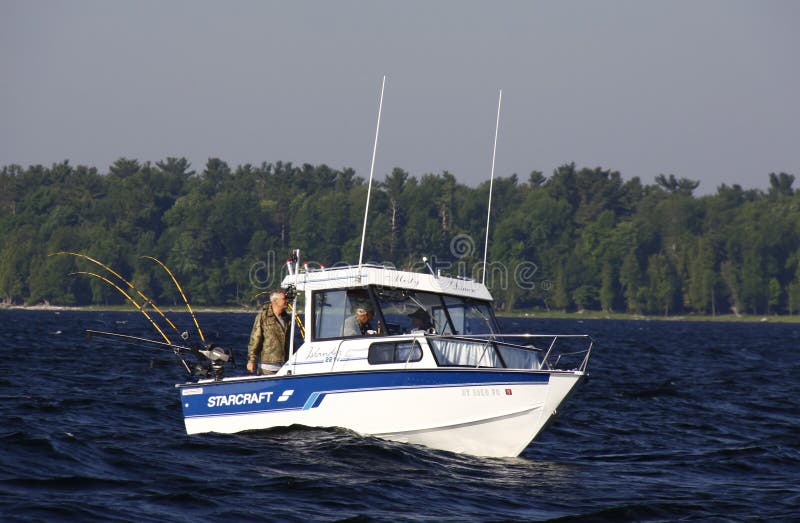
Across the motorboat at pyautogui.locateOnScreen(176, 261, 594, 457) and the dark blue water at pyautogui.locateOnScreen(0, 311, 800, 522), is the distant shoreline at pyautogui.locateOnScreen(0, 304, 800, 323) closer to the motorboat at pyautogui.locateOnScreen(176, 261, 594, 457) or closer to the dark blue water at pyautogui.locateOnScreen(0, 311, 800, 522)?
the dark blue water at pyautogui.locateOnScreen(0, 311, 800, 522)

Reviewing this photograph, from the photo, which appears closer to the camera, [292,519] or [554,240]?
[292,519]

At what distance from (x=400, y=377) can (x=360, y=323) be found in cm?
152

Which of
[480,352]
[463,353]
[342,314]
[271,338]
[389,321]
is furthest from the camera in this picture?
[271,338]

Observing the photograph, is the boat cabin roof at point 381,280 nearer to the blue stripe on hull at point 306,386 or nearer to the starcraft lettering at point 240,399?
the blue stripe on hull at point 306,386

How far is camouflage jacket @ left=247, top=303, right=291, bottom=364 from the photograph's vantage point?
62.6ft

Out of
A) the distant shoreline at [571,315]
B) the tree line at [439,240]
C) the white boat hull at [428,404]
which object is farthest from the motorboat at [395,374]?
the distant shoreline at [571,315]

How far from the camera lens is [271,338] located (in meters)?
19.1

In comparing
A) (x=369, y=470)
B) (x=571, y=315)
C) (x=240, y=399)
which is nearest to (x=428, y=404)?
(x=369, y=470)

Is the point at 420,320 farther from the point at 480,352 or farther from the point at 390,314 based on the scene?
the point at 480,352

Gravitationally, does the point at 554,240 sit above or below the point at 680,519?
above

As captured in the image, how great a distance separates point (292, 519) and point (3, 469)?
14.1 feet

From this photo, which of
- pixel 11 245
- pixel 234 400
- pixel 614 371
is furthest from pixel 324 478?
pixel 11 245

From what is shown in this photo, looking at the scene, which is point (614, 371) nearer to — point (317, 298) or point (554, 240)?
point (317, 298)

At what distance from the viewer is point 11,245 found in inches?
6152
